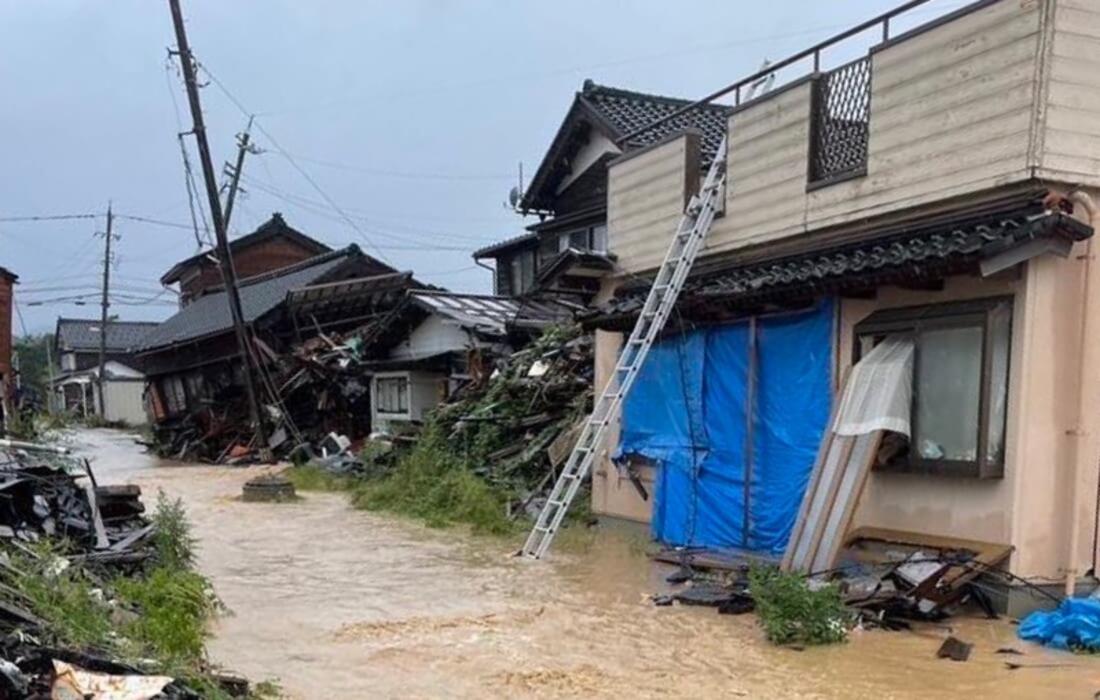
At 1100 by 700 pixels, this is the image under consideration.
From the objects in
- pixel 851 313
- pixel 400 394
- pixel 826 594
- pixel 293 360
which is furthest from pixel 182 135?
pixel 826 594

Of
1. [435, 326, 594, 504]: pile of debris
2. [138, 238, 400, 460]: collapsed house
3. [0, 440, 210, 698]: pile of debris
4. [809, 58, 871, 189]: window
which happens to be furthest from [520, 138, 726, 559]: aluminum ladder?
[138, 238, 400, 460]: collapsed house

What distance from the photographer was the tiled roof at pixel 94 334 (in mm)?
57938

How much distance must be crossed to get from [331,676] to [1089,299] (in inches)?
247

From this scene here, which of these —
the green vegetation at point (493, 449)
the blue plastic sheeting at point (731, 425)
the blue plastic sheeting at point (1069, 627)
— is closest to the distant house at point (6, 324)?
the green vegetation at point (493, 449)

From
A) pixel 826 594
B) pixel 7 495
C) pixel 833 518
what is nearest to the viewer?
pixel 826 594

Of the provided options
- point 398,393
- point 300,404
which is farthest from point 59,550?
point 300,404

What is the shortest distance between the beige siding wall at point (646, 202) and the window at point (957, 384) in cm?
407

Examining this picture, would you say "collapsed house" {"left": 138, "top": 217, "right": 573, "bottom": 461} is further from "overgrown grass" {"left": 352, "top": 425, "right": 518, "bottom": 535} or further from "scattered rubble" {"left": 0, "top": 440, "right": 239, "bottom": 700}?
"scattered rubble" {"left": 0, "top": 440, "right": 239, "bottom": 700}

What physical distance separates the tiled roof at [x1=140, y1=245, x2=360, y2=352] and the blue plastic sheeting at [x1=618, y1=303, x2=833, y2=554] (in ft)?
65.9

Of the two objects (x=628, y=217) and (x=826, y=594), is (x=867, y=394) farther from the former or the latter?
(x=628, y=217)

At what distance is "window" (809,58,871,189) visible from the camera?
8867mm

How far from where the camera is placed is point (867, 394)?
26.1 feet

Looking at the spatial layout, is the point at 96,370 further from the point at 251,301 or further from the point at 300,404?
the point at 300,404

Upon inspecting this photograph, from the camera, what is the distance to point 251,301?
103 feet
